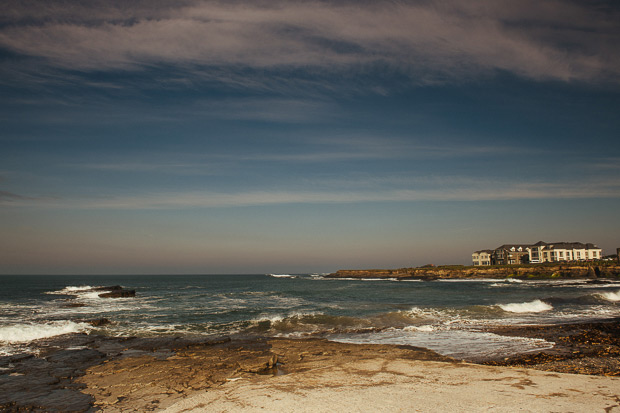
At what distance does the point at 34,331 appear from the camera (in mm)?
19953

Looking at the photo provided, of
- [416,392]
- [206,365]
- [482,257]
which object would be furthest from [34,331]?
[482,257]

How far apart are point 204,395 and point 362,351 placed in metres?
7.15

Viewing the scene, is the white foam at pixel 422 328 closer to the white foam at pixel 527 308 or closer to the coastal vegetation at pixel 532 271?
the white foam at pixel 527 308

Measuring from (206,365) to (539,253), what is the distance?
14468 cm

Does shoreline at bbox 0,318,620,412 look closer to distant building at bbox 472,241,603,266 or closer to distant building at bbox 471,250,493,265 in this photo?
distant building at bbox 472,241,603,266

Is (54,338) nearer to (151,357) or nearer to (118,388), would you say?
(151,357)

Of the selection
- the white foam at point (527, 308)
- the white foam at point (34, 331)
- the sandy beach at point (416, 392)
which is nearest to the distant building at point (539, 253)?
the white foam at point (527, 308)

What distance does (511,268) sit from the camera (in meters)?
103

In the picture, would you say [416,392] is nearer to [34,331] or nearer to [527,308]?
[34,331]

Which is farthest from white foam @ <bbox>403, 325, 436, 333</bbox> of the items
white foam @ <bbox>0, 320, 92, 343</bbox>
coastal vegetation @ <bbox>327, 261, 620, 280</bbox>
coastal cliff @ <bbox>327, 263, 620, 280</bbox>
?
coastal cliff @ <bbox>327, 263, 620, 280</bbox>

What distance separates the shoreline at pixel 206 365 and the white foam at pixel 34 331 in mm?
1873

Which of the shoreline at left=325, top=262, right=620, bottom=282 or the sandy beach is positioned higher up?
the sandy beach

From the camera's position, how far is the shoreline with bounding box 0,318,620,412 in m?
9.98

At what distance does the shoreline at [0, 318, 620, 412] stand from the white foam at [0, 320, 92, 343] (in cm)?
187
